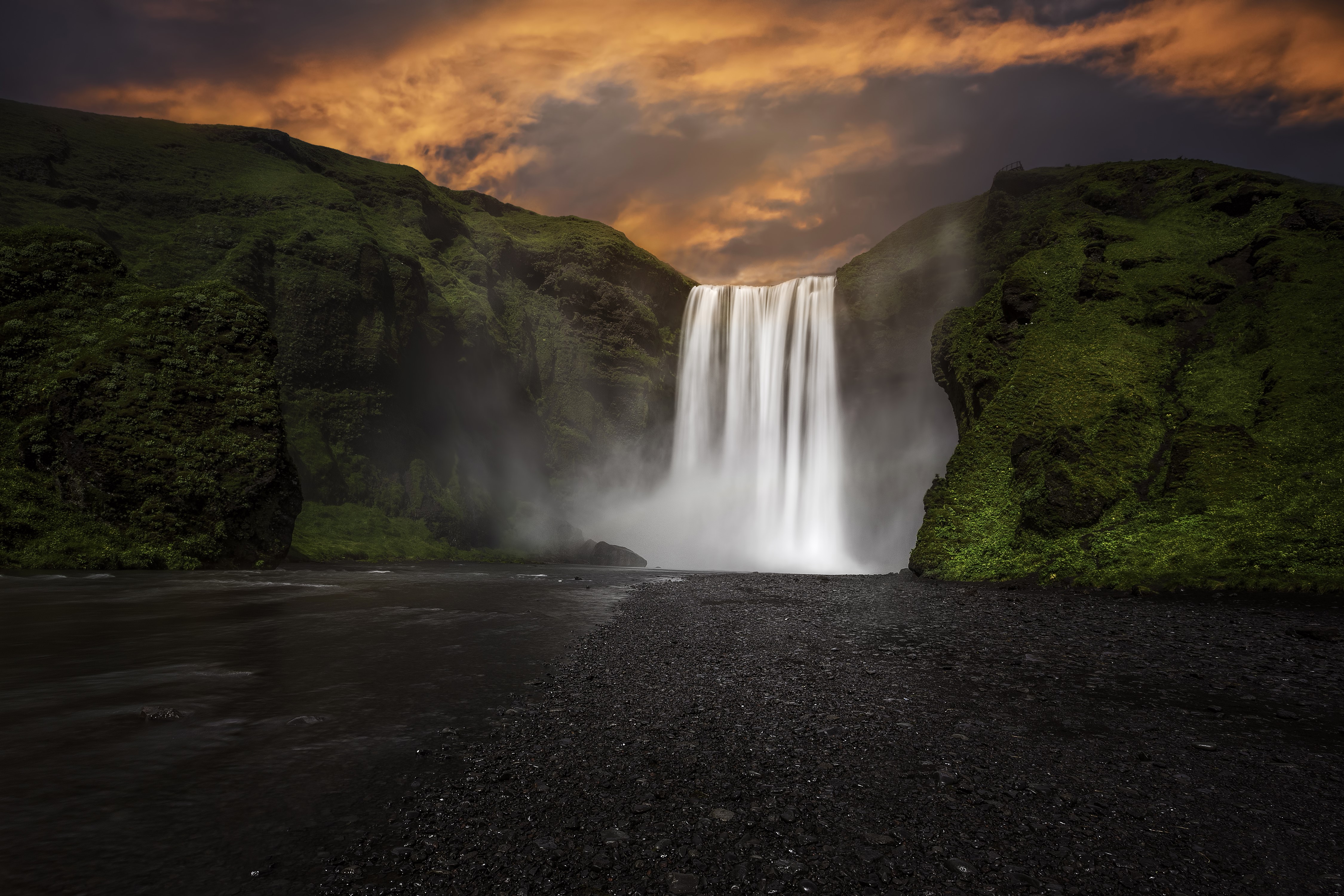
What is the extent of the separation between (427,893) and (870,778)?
3.80 metres

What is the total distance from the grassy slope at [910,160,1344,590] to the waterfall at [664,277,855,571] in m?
19.2

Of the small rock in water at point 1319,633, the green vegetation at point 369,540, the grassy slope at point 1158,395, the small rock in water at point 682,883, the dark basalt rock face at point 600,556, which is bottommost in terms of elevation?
the dark basalt rock face at point 600,556

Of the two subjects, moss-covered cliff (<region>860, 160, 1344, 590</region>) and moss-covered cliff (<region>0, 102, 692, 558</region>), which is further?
moss-covered cliff (<region>0, 102, 692, 558</region>)

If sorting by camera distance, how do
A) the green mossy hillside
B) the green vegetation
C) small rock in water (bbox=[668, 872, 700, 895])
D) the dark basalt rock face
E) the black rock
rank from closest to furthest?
small rock in water (bbox=[668, 872, 700, 895])
the black rock
the green mossy hillside
the green vegetation
the dark basalt rock face

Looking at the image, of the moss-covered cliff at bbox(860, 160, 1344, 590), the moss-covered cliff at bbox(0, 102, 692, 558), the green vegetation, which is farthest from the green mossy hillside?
the moss-covered cliff at bbox(860, 160, 1344, 590)

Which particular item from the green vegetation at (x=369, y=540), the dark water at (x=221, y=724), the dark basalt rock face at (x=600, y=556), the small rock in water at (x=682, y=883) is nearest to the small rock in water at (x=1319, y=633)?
the small rock in water at (x=682, y=883)

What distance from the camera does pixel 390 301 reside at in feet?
Answer: 204

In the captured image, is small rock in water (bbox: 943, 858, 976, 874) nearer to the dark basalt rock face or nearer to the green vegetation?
the green vegetation

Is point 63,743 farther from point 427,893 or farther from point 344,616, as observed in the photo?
point 344,616

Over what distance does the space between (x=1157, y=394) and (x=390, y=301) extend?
64.5 m

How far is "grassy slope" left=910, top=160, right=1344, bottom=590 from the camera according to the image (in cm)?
1917

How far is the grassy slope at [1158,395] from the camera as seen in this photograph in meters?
19.2

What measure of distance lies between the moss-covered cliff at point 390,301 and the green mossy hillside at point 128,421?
12.4m

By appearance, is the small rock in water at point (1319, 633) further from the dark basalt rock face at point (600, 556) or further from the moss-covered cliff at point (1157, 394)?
the dark basalt rock face at point (600, 556)
